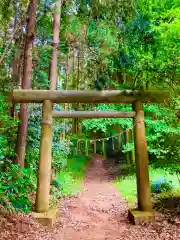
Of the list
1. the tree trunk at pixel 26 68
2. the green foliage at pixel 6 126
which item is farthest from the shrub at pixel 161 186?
the green foliage at pixel 6 126

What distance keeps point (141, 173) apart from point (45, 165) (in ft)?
7.14

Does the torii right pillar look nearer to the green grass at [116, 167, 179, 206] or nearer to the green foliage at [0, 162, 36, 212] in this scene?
the green grass at [116, 167, 179, 206]

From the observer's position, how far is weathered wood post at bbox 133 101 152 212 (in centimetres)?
590

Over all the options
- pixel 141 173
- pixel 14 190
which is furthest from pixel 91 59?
pixel 14 190

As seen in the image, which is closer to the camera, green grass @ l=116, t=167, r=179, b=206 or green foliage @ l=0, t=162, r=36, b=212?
green foliage @ l=0, t=162, r=36, b=212

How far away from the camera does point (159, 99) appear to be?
19.6ft

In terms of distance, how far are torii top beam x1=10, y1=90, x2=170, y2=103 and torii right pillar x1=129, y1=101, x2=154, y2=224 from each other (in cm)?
29

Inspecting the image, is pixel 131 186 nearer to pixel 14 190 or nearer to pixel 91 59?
pixel 91 59

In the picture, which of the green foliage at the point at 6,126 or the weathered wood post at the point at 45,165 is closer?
the weathered wood post at the point at 45,165

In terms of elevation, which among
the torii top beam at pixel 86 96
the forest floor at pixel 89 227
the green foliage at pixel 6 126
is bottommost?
the forest floor at pixel 89 227

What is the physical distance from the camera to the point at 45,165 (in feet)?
19.1

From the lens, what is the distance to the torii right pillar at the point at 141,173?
5863 mm

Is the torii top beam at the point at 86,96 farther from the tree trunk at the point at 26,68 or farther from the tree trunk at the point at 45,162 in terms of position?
the tree trunk at the point at 26,68

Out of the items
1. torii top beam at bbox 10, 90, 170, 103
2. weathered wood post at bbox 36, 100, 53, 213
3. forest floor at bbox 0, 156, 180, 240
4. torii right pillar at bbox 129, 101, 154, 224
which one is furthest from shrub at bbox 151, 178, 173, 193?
weathered wood post at bbox 36, 100, 53, 213
